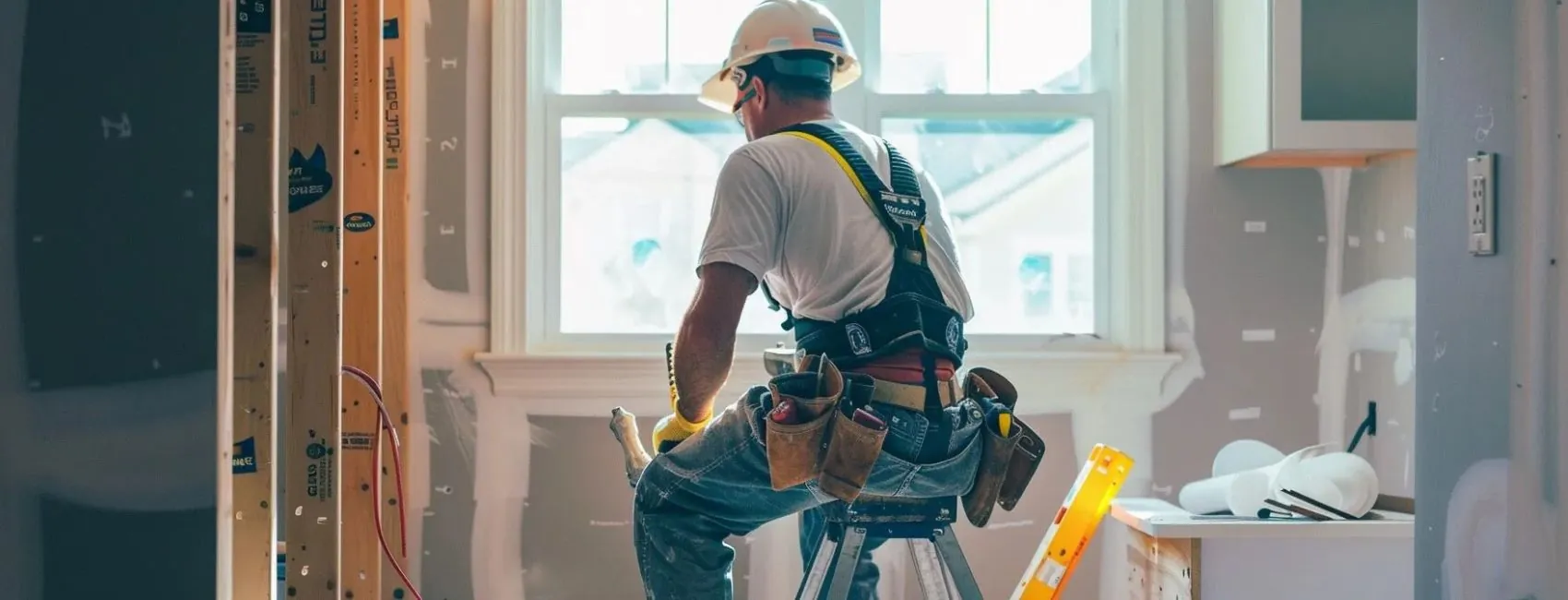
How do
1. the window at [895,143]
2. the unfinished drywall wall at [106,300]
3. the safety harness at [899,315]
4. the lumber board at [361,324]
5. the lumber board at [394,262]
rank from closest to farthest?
the unfinished drywall wall at [106,300] < the safety harness at [899,315] < the lumber board at [361,324] < the lumber board at [394,262] < the window at [895,143]

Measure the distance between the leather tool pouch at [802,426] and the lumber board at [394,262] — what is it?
3.32ft

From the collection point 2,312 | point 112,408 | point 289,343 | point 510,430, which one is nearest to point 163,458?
point 112,408

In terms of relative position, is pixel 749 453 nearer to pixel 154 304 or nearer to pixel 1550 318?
pixel 154 304

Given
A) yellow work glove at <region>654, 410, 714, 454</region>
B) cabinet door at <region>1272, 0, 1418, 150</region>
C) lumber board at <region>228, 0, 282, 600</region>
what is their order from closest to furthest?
lumber board at <region>228, 0, 282, 600</region> < yellow work glove at <region>654, 410, 714, 454</region> < cabinet door at <region>1272, 0, 1418, 150</region>

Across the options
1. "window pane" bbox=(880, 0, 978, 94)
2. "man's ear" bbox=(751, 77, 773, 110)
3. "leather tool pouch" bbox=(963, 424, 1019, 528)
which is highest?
"window pane" bbox=(880, 0, 978, 94)

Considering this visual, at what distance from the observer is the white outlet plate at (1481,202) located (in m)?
1.38

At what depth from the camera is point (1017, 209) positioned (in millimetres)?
3141

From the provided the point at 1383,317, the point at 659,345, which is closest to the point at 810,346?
the point at 659,345

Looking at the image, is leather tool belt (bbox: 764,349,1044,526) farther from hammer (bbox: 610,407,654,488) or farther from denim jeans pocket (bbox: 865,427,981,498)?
hammer (bbox: 610,407,654,488)

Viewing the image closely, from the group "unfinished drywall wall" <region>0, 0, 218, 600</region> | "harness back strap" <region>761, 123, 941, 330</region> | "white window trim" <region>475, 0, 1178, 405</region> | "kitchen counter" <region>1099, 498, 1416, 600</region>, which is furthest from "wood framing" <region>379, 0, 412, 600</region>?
"kitchen counter" <region>1099, 498, 1416, 600</region>

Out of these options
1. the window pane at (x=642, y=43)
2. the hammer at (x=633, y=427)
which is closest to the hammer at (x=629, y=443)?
the hammer at (x=633, y=427)

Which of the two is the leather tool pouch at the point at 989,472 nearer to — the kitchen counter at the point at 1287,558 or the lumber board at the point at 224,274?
the kitchen counter at the point at 1287,558

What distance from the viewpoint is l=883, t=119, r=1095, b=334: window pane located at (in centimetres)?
313

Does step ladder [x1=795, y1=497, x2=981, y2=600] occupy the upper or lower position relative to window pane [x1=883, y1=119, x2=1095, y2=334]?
lower
